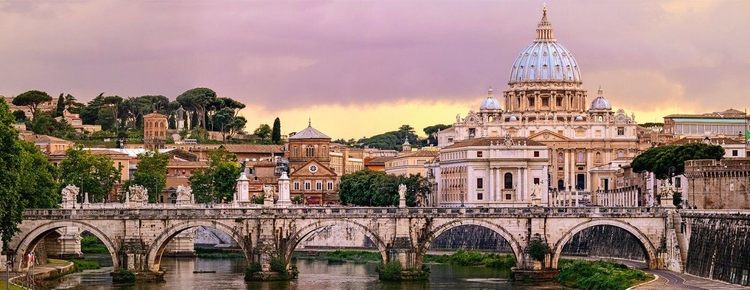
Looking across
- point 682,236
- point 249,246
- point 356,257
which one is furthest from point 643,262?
point 356,257

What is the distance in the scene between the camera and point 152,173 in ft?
490

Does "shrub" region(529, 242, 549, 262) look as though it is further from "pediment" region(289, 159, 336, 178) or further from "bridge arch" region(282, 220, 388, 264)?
"pediment" region(289, 159, 336, 178)

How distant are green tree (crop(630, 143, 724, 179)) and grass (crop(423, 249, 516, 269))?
14.8m

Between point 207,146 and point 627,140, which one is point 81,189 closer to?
point 207,146

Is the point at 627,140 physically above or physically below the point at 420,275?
above

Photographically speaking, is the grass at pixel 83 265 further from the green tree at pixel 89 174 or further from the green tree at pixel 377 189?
the green tree at pixel 377 189

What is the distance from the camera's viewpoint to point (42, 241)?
310 ft

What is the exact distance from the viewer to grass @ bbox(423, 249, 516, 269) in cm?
10231

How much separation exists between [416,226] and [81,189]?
4838cm

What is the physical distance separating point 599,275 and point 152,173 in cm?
7223

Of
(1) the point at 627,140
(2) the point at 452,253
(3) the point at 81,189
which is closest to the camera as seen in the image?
(2) the point at 452,253

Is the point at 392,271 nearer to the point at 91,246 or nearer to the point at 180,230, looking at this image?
the point at 180,230

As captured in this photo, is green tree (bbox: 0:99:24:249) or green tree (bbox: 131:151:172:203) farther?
green tree (bbox: 131:151:172:203)

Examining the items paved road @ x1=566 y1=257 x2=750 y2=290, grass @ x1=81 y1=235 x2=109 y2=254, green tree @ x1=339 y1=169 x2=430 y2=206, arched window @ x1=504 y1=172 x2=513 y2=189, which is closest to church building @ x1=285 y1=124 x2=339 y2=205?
green tree @ x1=339 y1=169 x2=430 y2=206
